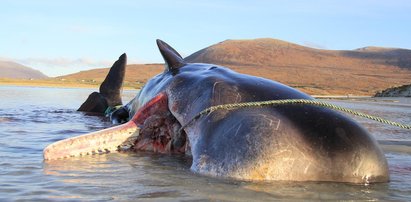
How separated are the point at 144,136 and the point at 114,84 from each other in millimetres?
6552

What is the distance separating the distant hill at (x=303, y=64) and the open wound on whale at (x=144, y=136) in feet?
217

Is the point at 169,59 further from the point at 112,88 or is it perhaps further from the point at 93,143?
the point at 112,88

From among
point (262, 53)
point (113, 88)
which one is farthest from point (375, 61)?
point (113, 88)

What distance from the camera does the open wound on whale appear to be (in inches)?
222

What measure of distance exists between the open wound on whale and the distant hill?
217 feet

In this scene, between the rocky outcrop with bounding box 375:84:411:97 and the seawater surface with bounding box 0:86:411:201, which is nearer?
the seawater surface with bounding box 0:86:411:201

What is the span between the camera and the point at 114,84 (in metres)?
12.5

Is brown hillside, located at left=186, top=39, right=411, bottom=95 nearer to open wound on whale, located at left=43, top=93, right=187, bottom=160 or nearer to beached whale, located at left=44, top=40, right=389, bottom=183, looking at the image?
open wound on whale, located at left=43, top=93, right=187, bottom=160

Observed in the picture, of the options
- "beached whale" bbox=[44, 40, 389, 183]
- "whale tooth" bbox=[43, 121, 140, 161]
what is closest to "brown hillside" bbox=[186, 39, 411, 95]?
"whale tooth" bbox=[43, 121, 140, 161]

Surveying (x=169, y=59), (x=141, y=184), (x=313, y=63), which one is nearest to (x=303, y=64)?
(x=313, y=63)

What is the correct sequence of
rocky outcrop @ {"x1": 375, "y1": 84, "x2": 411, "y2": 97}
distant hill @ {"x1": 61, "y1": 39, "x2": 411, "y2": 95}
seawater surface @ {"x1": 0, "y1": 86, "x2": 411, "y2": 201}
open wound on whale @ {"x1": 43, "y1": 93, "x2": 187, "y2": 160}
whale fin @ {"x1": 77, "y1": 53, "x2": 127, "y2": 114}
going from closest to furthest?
1. seawater surface @ {"x1": 0, "y1": 86, "x2": 411, "y2": 201}
2. open wound on whale @ {"x1": 43, "y1": 93, "x2": 187, "y2": 160}
3. whale fin @ {"x1": 77, "y1": 53, "x2": 127, "y2": 114}
4. rocky outcrop @ {"x1": 375, "y1": 84, "x2": 411, "y2": 97}
5. distant hill @ {"x1": 61, "y1": 39, "x2": 411, "y2": 95}

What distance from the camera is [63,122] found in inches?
398

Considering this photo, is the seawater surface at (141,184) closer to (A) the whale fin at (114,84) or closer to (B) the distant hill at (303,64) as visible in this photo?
(A) the whale fin at (114,84)

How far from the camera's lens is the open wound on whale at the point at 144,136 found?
18.5ft
